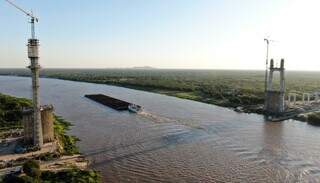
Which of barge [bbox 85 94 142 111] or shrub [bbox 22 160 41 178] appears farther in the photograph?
barge [bbox 85 94 142 111]

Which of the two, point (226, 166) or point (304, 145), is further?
point (304, 145)

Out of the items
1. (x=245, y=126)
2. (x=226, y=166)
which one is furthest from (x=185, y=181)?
(x=245, y=126)

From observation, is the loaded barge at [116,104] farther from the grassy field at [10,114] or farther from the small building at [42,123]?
the small building at [42,123]

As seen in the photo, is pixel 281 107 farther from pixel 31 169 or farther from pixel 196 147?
pixel 31 169

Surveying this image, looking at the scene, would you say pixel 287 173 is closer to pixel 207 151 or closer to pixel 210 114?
pixel 207 151

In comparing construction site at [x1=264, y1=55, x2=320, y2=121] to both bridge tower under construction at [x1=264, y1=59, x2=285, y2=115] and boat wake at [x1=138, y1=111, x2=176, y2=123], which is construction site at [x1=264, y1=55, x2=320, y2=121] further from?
boat wake at [x1=138, y1=111, x2=176, y2=123]

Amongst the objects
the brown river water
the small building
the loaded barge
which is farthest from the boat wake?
the small building

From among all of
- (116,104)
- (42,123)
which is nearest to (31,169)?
(42,123)
